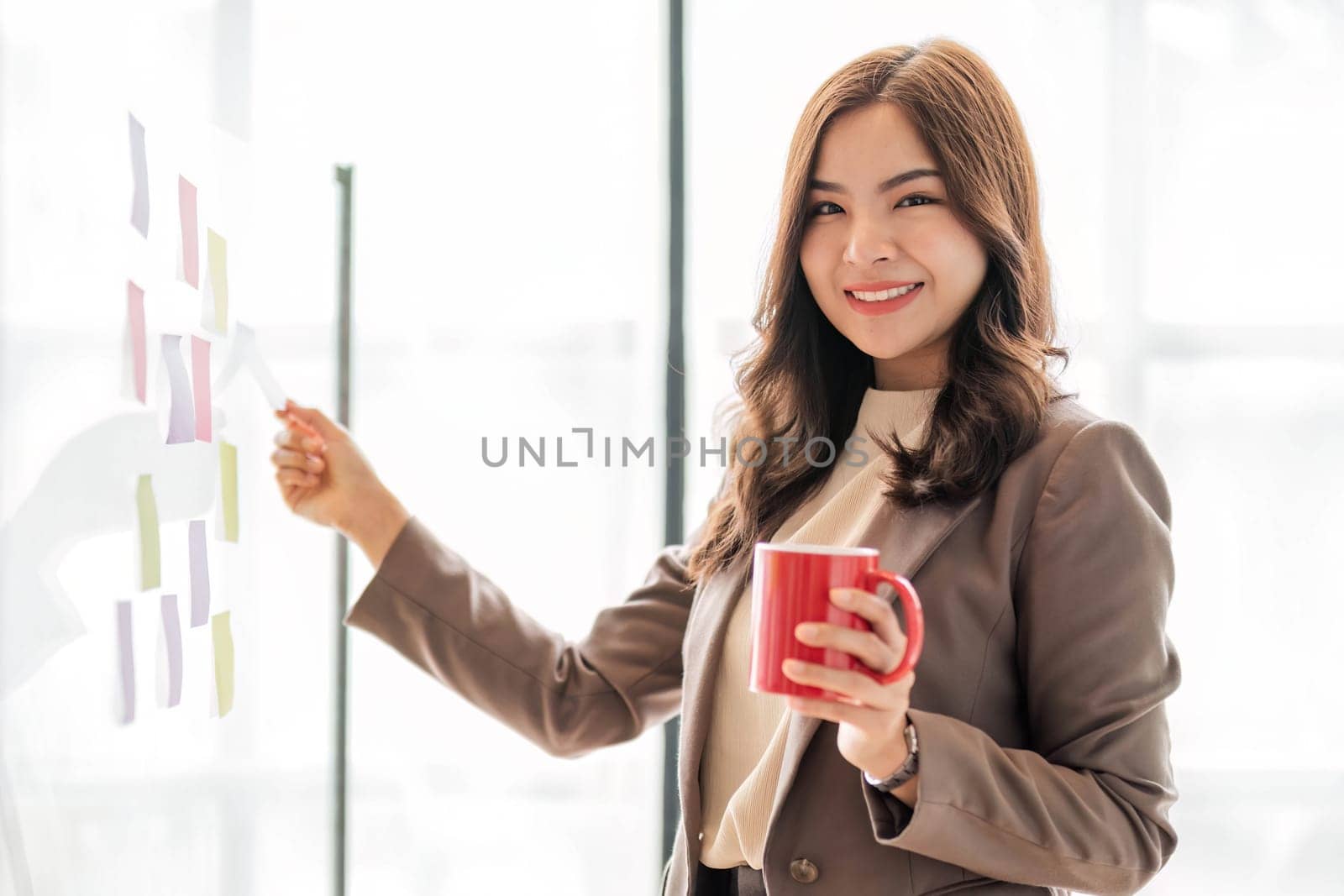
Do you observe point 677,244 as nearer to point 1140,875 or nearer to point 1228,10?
point 1228,10

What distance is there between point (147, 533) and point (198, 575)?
13 cm

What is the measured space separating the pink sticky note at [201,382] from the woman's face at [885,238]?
64 cm

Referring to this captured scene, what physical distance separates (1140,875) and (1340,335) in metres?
1.25

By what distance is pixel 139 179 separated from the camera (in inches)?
38.6

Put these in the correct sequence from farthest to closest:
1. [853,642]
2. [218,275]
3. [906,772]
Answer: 1. [218,275]
2. [906,772]
3. [853,642]

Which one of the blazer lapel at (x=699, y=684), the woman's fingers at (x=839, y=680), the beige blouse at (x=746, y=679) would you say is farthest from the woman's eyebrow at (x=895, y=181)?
the woman's fingers at (x=839, y=680)

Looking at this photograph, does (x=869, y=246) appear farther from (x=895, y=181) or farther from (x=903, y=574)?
(x=903, y=574)

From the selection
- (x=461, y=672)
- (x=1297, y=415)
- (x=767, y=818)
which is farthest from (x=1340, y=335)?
(x=461, y=672)

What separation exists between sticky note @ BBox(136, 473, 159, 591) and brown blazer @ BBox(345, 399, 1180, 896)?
0.55 m

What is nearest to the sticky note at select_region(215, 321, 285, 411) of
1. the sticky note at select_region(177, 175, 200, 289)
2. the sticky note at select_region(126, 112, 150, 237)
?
the sticky note at select_region(177, 175, 200, 289)

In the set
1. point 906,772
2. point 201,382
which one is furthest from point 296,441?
point 906,772

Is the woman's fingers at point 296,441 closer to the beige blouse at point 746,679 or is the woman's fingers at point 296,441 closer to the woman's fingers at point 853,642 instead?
the beige blouse at point 746,679

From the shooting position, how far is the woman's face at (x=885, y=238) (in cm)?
104

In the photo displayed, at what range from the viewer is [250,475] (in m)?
1.29
